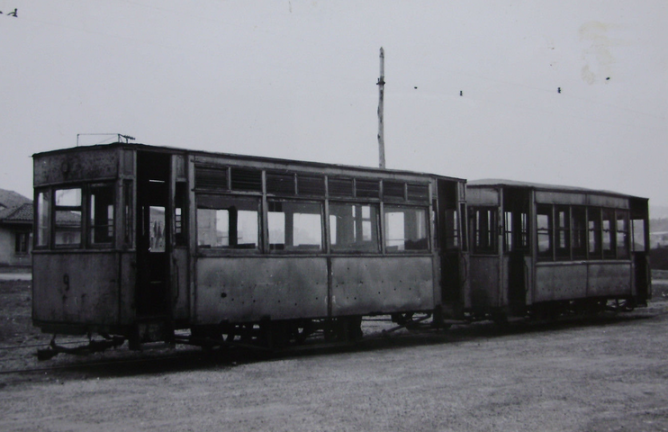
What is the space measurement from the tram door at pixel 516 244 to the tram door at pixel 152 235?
278 inches

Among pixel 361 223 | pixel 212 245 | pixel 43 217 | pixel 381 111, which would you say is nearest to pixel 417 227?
pixel 361 223

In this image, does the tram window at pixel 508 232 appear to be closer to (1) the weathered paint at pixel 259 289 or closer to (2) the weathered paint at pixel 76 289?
(1) the weathered paint at pixel 259 289

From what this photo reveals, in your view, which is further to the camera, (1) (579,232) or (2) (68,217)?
(1) (579,232)

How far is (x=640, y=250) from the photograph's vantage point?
18.2m

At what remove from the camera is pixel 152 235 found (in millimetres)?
10258

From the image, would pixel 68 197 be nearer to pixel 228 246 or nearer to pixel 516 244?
pixel 228 246

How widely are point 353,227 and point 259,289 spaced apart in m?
2.06

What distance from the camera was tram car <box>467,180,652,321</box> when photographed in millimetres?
14148

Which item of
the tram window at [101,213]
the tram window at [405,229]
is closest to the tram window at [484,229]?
the tram window at [405,229]

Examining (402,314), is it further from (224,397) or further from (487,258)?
(224,397)

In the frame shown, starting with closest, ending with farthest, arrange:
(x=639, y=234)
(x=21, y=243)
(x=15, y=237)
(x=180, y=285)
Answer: (x=180, y=285)
(x=639, y=234)
(x=15, y=237)
(x=21, y=243)

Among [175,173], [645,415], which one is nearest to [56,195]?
[175,173]

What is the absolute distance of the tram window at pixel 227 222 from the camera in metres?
9.73

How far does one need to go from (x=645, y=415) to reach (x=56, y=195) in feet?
24.9
